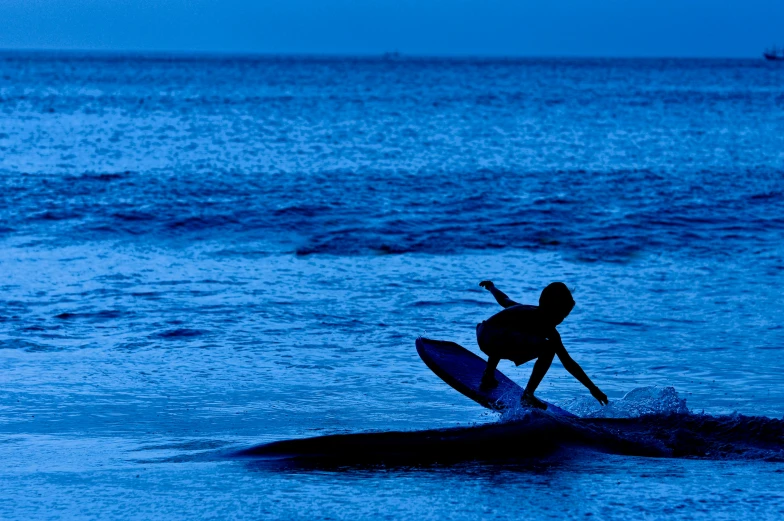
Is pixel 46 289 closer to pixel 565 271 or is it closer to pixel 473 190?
pixel 565 271

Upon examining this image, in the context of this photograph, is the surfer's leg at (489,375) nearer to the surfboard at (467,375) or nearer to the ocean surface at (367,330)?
the surfboard at (467,375)

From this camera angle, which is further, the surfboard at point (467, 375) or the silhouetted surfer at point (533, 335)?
the surfboard at point (467, 375)

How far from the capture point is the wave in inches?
260

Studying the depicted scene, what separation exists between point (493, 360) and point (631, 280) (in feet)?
21.7

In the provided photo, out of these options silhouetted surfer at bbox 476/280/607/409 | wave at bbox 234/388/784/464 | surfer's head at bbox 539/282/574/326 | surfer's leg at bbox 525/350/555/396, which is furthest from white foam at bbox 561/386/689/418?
surfer's head at bbox 539/282/574/326

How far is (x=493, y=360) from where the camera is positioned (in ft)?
26.3

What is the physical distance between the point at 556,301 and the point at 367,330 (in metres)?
4.05

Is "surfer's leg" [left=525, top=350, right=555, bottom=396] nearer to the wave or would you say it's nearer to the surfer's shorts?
the surfer's shorts

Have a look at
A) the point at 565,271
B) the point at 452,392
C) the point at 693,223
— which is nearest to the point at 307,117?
the point at 693,223

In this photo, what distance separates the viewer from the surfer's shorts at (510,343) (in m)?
7.59

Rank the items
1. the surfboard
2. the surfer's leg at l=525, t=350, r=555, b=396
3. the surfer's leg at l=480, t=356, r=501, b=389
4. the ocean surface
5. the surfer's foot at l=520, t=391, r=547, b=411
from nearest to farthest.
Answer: the ocean surface < the surfer's foot at l=520, t=391, r=547, b=411 < the surfer's leg at l=525, t=350, r=555, b=396 < the surfboard < the surfer's leg at l=480, t=356, r=501, b=389

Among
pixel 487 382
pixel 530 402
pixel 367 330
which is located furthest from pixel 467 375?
pixel 367 330

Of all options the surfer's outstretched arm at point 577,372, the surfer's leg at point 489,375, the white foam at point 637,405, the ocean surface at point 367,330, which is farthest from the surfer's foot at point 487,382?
the surfer's outstretched arm at point 577,372

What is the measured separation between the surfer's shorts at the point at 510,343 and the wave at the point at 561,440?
0.58m
